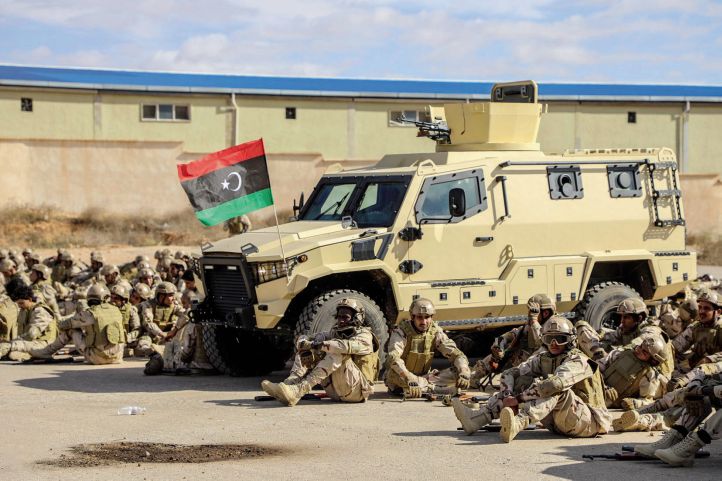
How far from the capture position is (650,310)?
1636cm

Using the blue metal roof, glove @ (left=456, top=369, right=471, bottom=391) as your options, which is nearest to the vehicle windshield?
glove @ (left=456, top=369, right=471, bottom=391)

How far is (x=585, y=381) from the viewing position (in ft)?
34.4

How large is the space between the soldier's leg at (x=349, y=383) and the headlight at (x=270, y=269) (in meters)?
1.40

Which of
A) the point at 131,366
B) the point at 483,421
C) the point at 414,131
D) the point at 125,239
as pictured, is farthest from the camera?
the point at 414,131

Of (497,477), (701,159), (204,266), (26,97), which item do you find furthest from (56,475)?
(701,159)

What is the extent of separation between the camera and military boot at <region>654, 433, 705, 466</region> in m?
9.05

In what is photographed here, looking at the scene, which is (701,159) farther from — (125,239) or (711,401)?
(711,401)

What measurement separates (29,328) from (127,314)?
4.17 feet

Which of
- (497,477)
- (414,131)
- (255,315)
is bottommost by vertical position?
(497,477)

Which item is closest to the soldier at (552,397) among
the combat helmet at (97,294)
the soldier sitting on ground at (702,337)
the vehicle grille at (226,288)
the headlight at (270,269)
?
the soldier sitting on ground at (702,337)

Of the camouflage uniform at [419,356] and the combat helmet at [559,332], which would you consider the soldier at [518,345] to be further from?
the combat helmet at [559,332]

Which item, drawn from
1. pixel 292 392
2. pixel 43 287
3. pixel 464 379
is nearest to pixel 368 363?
pixel 292 392

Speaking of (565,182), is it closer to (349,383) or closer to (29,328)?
(349,383)

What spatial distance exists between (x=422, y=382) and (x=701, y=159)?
27.3 meters
